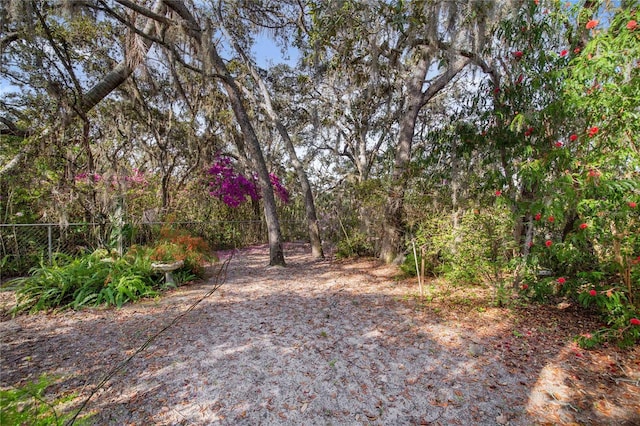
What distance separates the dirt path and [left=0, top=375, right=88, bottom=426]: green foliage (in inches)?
5.8

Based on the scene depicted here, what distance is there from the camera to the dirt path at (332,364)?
1813mm

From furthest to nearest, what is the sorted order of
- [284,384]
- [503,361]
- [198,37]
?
[198,37]
[503,361]
[284,384]

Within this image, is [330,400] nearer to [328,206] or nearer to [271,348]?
[271,348]

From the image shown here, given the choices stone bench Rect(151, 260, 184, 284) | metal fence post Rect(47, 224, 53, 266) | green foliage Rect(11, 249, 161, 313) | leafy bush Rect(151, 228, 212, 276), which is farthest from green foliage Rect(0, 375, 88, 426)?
metal fence post Rect(47, 224, 53, 266)

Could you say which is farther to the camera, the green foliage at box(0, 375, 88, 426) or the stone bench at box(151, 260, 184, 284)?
the stone bench at box(151, 260, 184, 284)

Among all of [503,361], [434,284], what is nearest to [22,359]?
[503,361]

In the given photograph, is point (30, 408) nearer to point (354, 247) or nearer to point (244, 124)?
point (244, 124)

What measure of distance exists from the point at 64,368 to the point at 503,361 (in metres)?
3.49

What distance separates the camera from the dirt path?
181 cm

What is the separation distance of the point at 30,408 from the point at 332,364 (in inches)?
76.0

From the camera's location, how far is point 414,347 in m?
2.57

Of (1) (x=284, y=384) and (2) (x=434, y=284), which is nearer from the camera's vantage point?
(1) (x=284, y=384)

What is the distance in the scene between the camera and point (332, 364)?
2.32m

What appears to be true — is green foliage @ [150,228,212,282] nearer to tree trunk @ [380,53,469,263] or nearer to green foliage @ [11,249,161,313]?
green foliage @ [11,249,161,313]
